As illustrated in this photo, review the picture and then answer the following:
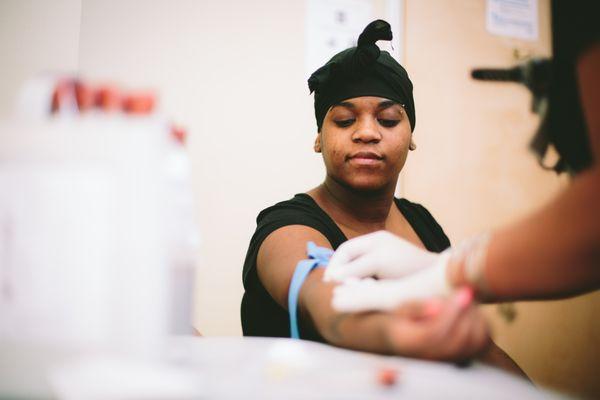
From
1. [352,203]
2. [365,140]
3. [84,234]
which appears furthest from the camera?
[352,203]

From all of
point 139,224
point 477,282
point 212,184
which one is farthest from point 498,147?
Result: point 139,224

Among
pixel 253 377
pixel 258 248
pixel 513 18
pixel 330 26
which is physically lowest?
pixel 253 377

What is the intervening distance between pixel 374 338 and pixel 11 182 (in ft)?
1.30

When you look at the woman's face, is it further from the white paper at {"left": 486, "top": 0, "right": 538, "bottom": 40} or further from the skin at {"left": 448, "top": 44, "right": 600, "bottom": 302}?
the white paper at {"left": 486, "top": 0, "right": 538, "bottom": 40}

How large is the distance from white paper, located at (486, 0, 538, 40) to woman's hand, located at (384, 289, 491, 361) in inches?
61.4

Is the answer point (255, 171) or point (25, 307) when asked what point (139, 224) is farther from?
point (255, 171)

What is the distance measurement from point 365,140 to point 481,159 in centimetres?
90

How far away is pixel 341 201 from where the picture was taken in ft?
3.36

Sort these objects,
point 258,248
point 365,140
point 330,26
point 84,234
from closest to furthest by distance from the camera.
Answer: point 84,234 → point 258,248 → point 365,140 → point 330,26

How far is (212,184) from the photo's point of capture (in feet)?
4.24

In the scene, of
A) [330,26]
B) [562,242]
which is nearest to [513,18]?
[330,26]

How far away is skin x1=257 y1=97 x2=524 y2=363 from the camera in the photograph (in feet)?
1.36

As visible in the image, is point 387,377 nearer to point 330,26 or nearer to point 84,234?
point 84,234

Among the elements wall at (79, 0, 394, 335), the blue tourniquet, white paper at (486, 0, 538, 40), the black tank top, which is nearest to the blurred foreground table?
the blue tourniquet
